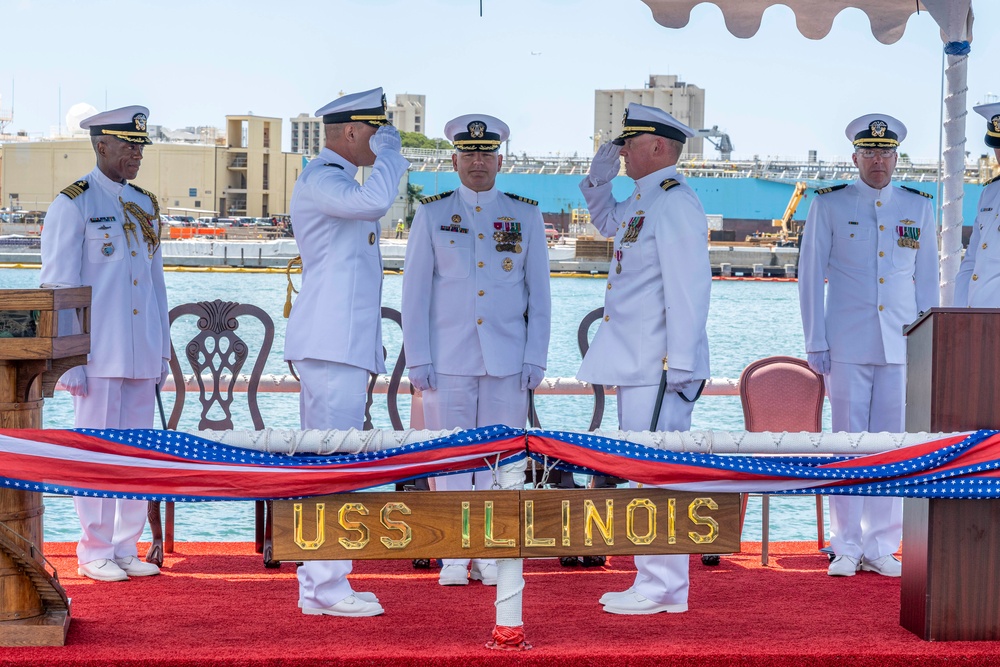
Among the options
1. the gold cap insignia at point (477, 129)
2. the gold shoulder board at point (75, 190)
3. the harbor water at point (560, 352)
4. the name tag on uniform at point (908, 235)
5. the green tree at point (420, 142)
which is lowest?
the harbor water at point (560, 352)

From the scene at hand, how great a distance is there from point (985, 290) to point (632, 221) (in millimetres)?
1397

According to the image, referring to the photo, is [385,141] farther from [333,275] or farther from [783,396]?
[783,396]

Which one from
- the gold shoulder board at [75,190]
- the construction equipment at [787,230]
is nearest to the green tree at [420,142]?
the construction equipment at [787,230]

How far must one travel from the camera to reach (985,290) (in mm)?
4273

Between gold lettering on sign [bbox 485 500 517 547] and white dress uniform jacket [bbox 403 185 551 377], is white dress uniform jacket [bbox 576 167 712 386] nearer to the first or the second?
Result: white dress uniform jacket [bbox 403 185 551 377]

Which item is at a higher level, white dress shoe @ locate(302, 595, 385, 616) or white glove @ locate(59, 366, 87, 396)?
white glove @ locate(59, 366, 87, 396)

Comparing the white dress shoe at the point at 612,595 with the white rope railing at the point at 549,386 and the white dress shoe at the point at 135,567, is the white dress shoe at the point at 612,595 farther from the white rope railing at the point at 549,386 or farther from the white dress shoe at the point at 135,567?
the white rope railing at the point at 549,386

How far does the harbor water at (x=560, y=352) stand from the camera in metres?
5.52

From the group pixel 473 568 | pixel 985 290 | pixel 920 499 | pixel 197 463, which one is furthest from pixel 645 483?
pixel 985 290

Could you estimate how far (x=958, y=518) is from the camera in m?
2.93

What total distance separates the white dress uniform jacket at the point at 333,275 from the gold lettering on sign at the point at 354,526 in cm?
81

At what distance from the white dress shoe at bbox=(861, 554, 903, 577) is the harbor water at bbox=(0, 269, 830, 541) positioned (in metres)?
1.05

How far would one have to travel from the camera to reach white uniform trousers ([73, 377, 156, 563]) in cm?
381

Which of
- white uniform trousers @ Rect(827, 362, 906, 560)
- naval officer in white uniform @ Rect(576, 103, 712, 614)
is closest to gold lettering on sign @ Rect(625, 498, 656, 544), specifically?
naval officer in white uniform @ Rect(576, 103, 712, 614)
